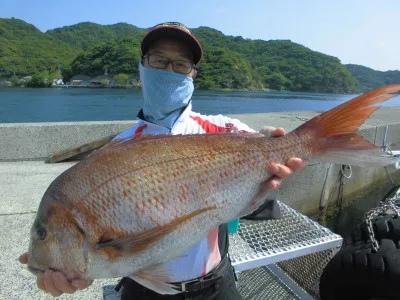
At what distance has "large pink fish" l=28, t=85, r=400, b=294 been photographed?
1335 mm

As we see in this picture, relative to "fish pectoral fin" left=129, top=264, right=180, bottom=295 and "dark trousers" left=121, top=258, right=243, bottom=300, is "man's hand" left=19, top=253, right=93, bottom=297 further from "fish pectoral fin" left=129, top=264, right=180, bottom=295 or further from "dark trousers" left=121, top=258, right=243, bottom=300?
"dark trousers" left=121, top=258, right=243, bottom=300

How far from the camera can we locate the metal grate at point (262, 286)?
3.18m

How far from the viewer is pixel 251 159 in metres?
1.58

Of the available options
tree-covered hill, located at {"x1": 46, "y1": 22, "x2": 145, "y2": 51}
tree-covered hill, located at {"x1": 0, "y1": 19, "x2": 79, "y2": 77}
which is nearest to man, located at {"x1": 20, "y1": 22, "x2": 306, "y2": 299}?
tree-covered hill, located at {"x1": 0, "y1": 19, "x2": 79, "y2": 77}

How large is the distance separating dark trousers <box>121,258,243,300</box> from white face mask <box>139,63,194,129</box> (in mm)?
961

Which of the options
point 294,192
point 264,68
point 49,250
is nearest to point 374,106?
point 49,250

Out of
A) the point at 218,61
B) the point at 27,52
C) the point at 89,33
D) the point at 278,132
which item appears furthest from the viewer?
the point at 89,33

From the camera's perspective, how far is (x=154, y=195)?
4.54ft

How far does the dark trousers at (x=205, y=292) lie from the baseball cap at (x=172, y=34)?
1337mm

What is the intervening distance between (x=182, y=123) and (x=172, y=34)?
555 mm

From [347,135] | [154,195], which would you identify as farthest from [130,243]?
[347,135]

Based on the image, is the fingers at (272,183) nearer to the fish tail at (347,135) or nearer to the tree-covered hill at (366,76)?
the fish tail at (347,135)

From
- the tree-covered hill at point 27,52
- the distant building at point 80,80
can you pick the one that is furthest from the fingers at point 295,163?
the tree-covered hill at point 27,52

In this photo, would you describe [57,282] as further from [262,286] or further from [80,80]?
[80,80]
